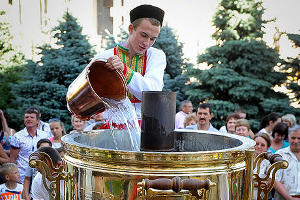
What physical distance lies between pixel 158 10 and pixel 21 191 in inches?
117

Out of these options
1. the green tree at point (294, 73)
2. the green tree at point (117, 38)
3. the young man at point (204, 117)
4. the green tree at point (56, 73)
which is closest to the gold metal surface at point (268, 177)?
the young man at point (204, 117)

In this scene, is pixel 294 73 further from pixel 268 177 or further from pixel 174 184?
pixel 174 184

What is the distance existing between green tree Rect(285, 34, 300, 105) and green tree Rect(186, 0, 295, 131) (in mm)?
286

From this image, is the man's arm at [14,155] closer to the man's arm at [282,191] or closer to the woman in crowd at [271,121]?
the man's arm at [282,191]

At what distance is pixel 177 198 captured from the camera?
1202mm

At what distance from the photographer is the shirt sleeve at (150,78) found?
199 centimetres

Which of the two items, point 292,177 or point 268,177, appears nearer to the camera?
point 268,177

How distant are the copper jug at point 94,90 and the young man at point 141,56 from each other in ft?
0.19

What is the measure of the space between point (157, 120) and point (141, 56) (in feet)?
3.15

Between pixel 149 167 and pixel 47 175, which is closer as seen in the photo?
pixel 149 167

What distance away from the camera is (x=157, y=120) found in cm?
A: 149

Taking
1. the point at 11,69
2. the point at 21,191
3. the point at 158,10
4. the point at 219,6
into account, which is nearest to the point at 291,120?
the point at 21,191

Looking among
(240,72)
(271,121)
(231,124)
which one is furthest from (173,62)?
(231,124)

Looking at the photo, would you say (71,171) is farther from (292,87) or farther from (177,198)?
(292,87)
